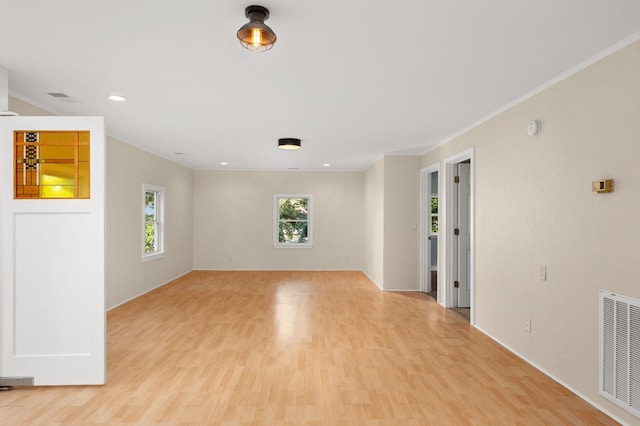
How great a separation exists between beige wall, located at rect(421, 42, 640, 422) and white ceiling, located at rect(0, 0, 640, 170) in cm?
28

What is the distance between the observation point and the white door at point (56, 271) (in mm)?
2797

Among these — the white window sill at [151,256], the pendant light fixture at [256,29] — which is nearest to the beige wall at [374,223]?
the white window sill at [151,256]

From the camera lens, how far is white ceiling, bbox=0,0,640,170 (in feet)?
6.64

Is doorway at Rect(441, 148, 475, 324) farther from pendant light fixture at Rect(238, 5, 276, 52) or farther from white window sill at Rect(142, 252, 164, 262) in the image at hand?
white window sill at Rect(142, 252, 164, 262)

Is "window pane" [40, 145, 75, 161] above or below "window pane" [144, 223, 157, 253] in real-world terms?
above

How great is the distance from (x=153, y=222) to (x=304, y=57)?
5.47 metres

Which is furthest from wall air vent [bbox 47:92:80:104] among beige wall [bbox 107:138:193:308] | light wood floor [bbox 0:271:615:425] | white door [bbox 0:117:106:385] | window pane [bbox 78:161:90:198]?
light wood floor [bbox 0:271:615:425]

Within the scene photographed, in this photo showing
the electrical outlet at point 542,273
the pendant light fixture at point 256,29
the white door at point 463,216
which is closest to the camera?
the pendant light fixture at point 256,29

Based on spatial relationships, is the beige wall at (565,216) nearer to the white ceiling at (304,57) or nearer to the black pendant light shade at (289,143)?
the white ceiling at (304,57)

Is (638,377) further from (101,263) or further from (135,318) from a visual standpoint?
(135,318)

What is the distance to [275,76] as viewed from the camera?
2.97m

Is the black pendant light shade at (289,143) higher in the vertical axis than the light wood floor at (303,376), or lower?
higher

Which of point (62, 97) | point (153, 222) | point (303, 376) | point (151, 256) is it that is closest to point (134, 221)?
point (151, 256)

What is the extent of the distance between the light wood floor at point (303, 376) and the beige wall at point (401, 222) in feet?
4.38
